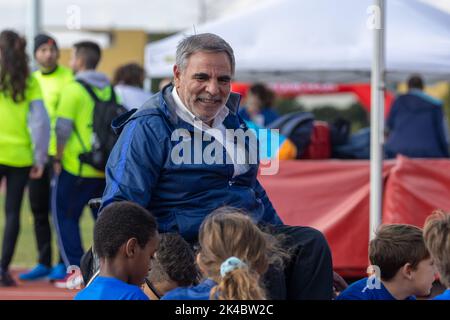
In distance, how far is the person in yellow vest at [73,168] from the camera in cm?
770

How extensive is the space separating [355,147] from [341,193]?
4.77 ft

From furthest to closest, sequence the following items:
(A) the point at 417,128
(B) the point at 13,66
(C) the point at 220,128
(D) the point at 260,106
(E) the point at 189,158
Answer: (D) the point at 260,106
(A) the point at 417,128
(B) the point at 13,66
(C) the point at 220,128
(E) the point at 189,158

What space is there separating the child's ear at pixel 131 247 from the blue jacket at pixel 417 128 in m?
6.34

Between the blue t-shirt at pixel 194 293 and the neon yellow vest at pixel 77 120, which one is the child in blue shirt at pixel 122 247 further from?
the neon yellow vest at pixel 77 120

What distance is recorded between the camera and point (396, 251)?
407cm

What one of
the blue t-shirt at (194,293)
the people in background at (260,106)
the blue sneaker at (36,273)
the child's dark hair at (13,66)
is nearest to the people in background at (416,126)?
the people in background at (260,106)

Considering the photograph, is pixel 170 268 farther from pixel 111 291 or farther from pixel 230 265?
pixel 230 265

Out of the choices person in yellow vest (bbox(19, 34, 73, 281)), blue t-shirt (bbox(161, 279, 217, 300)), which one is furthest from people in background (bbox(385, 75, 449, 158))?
blue t-shirt (bbox(161, 279, 217, 300))

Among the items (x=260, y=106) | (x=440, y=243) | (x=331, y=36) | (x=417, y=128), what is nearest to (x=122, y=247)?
(x=440, y=243)

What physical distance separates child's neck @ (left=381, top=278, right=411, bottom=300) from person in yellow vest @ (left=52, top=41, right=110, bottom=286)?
4.02m

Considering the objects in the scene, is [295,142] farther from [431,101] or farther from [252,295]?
[252,295]

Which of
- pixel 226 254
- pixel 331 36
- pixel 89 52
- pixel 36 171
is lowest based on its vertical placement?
pixel 226 254

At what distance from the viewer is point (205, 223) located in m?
3.58

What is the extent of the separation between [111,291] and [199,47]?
1105mm
